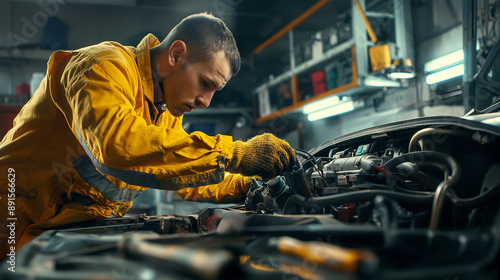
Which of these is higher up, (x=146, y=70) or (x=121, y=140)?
(x=146, y=70)

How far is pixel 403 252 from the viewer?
79cm

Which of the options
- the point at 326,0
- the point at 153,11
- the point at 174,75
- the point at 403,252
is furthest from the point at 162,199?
the point at 403,252

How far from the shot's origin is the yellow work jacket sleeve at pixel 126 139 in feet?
4.01

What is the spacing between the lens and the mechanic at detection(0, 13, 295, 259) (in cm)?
126

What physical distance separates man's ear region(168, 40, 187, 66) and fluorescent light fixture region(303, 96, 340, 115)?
3537 millimetres

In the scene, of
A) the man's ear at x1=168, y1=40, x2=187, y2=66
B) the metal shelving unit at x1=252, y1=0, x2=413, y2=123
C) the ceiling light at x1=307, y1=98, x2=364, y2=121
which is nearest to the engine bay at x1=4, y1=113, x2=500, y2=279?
the man's ear at x1=168, y1=40, x2=187, y2=66

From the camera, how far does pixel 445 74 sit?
3.70 meters

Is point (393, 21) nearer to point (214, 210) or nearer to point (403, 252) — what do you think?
point (214, 210)

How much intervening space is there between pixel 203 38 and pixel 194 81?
7.8 inches

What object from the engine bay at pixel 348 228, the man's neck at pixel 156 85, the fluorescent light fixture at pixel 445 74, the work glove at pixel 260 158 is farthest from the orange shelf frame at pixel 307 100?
the work glove at pixel 260 158

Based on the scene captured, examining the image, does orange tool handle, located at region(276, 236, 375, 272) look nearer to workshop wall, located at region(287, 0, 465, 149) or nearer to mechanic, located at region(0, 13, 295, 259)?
mechanic, located at region(0, 13, 295, 259)

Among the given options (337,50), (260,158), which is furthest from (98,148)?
(337,50)

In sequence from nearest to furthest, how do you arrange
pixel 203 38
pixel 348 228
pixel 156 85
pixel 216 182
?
1. pixel 348 228
2. pixel 216 182
3. pixel 203 38
4. pixel 156 85

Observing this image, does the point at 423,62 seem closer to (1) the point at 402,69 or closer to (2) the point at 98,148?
(1) the point at 402,69
